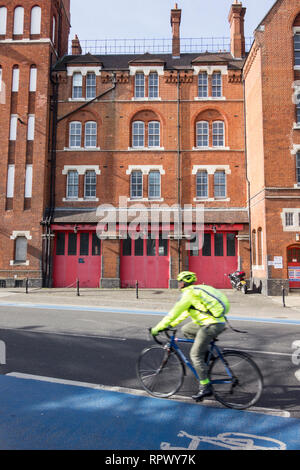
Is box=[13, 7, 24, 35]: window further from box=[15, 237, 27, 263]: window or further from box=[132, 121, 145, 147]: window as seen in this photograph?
box=[15, 237, 27, 263]: window

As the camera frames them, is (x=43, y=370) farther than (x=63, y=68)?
No

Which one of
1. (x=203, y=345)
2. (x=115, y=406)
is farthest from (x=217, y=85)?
(x=115, y=406)

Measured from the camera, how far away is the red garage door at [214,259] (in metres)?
22.3

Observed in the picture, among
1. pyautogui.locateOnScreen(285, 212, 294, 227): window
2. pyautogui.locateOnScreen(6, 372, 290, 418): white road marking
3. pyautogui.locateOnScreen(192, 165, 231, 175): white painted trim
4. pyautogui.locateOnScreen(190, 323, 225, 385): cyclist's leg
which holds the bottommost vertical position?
pyautogui.locateOnScreen(6, 372, 290, 418): white road marking

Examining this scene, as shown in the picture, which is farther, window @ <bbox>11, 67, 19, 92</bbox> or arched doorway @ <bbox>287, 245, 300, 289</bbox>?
window @ <bbox>11, 67, 19, 92</bbox>

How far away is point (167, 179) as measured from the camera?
23.4 meters

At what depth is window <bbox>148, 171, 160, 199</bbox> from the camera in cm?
2347

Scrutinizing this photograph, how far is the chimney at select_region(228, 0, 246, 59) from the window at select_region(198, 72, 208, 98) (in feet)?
10.9

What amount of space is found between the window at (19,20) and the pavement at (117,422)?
2507cm

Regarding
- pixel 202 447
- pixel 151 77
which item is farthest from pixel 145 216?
pixel 202 447

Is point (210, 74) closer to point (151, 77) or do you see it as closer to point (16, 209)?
point (151, 77)

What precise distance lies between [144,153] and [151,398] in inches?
796

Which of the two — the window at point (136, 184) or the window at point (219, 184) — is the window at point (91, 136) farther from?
the window at point (219, 184)

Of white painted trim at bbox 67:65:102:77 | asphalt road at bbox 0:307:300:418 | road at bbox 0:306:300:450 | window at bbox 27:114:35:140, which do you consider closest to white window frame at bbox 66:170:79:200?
window at bbox 27:114:35:140
